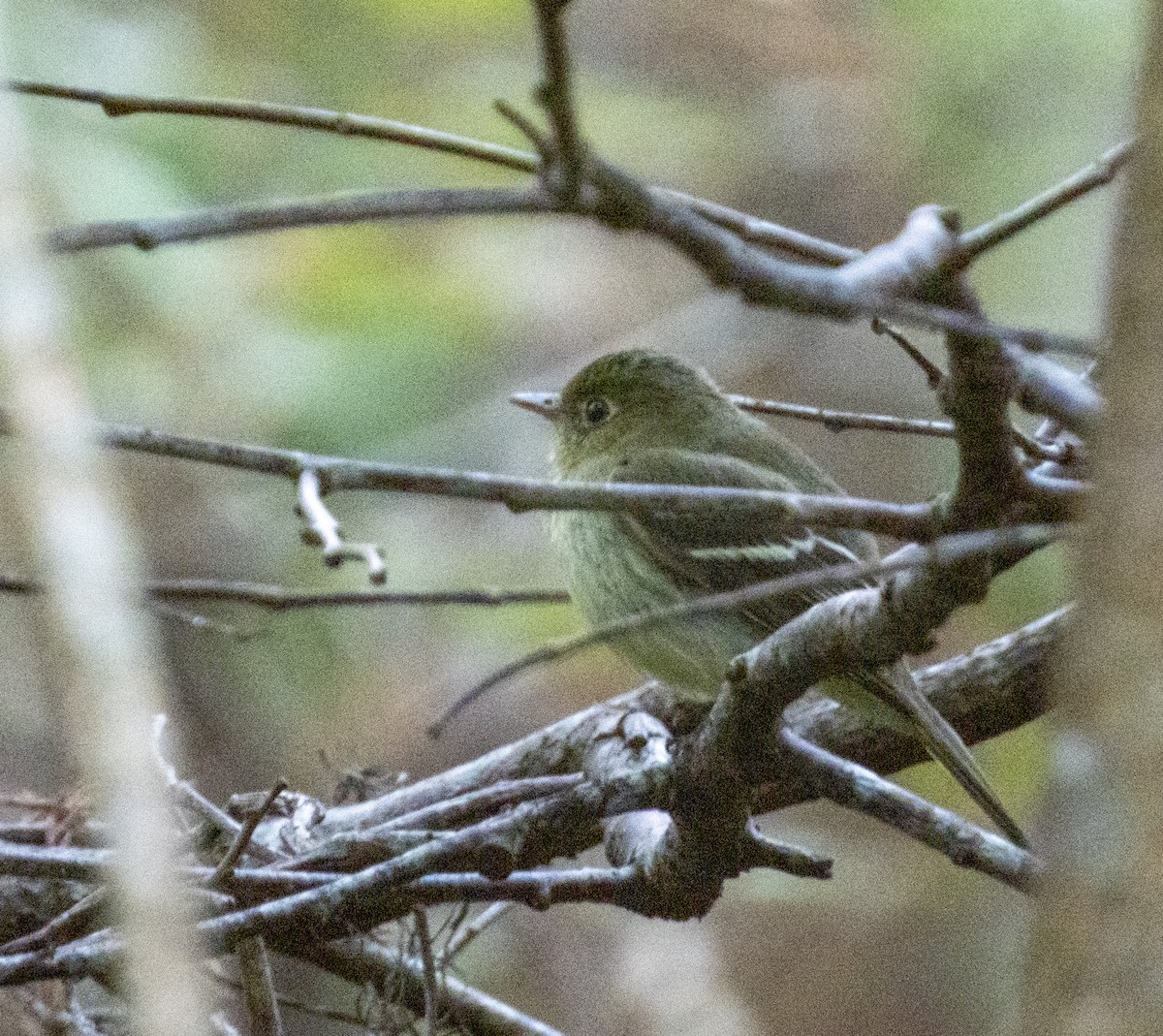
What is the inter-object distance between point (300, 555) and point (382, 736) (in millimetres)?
763

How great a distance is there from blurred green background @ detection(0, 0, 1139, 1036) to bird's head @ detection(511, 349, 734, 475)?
1037 mm

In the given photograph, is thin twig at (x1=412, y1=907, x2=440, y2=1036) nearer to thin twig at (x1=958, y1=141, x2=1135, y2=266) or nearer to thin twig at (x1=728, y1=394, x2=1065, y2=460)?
thin twig at (x1=728, y1=394, x2=1065, y2=460)

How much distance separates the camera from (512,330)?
7.50 meters

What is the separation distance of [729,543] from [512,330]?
113 inches

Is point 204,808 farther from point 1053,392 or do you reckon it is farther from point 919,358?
point 1053,392

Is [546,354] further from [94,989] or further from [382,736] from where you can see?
[94,989]

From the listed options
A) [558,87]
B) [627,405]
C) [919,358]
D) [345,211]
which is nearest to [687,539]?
[627,405]

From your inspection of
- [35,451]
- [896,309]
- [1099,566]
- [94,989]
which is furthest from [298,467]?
[94,989]

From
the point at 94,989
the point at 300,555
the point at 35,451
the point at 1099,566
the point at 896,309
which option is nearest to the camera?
the point at 1099,566

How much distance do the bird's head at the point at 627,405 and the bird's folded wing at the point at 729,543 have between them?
0.33 m

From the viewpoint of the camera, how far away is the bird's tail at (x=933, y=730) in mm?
3695

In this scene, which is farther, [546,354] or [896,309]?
[546,354]

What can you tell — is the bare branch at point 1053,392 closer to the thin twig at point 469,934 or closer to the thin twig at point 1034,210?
the thin twig at point 1034,210

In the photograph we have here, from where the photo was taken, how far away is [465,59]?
7.78 metres
